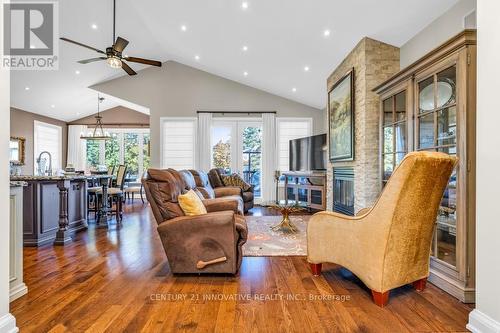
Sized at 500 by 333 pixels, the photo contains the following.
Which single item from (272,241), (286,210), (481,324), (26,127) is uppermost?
(26,127)

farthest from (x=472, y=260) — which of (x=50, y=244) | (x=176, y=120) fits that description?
(x=176, y=120)

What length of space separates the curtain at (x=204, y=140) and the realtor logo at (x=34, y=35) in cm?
355

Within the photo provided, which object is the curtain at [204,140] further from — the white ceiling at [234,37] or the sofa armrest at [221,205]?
the sofa armrest at [221,205]

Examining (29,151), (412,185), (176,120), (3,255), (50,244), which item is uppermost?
(176,120)

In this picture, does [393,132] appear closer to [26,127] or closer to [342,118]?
[342,118]

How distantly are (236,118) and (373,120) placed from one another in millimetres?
4414

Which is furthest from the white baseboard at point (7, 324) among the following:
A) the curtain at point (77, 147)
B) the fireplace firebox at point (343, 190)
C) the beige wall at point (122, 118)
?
the curtain at point (77, 147)

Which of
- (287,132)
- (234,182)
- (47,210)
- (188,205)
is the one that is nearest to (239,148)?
(287,132)

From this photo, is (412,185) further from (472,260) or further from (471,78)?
(471,78)

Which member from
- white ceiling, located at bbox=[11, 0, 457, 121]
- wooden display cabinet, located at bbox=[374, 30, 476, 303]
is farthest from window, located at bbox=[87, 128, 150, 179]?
wooden display cabinet, located at bbox=[374, 30, 476, 303]

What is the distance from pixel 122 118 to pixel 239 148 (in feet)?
15.0

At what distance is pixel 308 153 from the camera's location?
6547 mm

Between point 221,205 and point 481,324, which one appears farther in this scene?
point 221,205

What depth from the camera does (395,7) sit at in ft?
10.1
